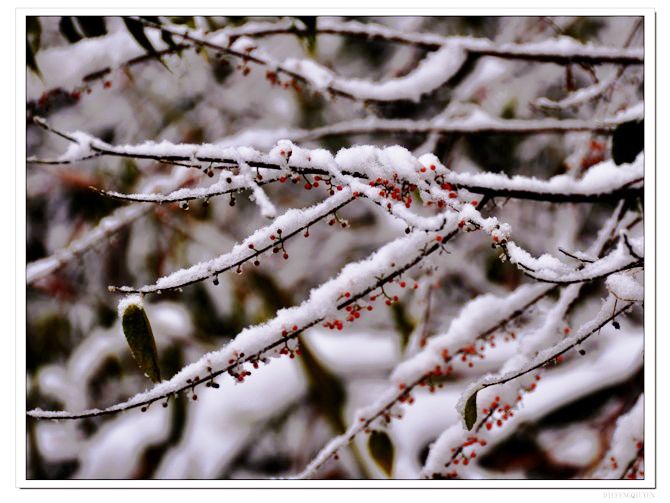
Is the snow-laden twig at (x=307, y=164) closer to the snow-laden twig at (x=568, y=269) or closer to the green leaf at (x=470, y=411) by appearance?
the snow-laden twig at (x=568, y=269)

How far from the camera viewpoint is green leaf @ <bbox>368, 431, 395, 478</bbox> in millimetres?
859

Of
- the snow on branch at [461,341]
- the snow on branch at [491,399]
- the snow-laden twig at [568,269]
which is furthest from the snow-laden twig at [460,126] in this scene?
the snow-laden twig at [568,269]

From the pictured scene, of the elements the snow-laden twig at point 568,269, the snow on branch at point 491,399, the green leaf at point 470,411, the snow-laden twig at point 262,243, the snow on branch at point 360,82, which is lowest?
the green leaf at point 470,411

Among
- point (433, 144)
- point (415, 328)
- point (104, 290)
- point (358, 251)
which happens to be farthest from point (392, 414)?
point (104, 290)

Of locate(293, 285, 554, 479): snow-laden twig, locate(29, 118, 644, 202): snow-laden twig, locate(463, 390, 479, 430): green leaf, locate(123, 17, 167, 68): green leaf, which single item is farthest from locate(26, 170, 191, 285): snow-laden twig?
locate(463, 390, 479, 430): green leaf

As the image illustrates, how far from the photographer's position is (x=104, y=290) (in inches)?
41.2

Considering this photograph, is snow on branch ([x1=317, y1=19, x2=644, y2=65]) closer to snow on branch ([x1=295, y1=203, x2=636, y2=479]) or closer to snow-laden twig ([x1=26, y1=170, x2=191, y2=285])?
snow on branch ([x1=295, y1=203, x2=636, y2=479])

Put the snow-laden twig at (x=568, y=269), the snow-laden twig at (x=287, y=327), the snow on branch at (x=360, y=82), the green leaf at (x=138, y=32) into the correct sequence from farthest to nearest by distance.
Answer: the snow on branch at (x=360, y=82)
the green leaf at (x=138, y=32)
the snow-laden twig at (x=287, y=327)
the snow-laden twig at (x=568, y=269)

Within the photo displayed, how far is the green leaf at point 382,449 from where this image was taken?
86 centimetres

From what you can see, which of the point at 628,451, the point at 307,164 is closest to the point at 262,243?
the point at 307,164

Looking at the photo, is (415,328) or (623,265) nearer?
(623,265)
